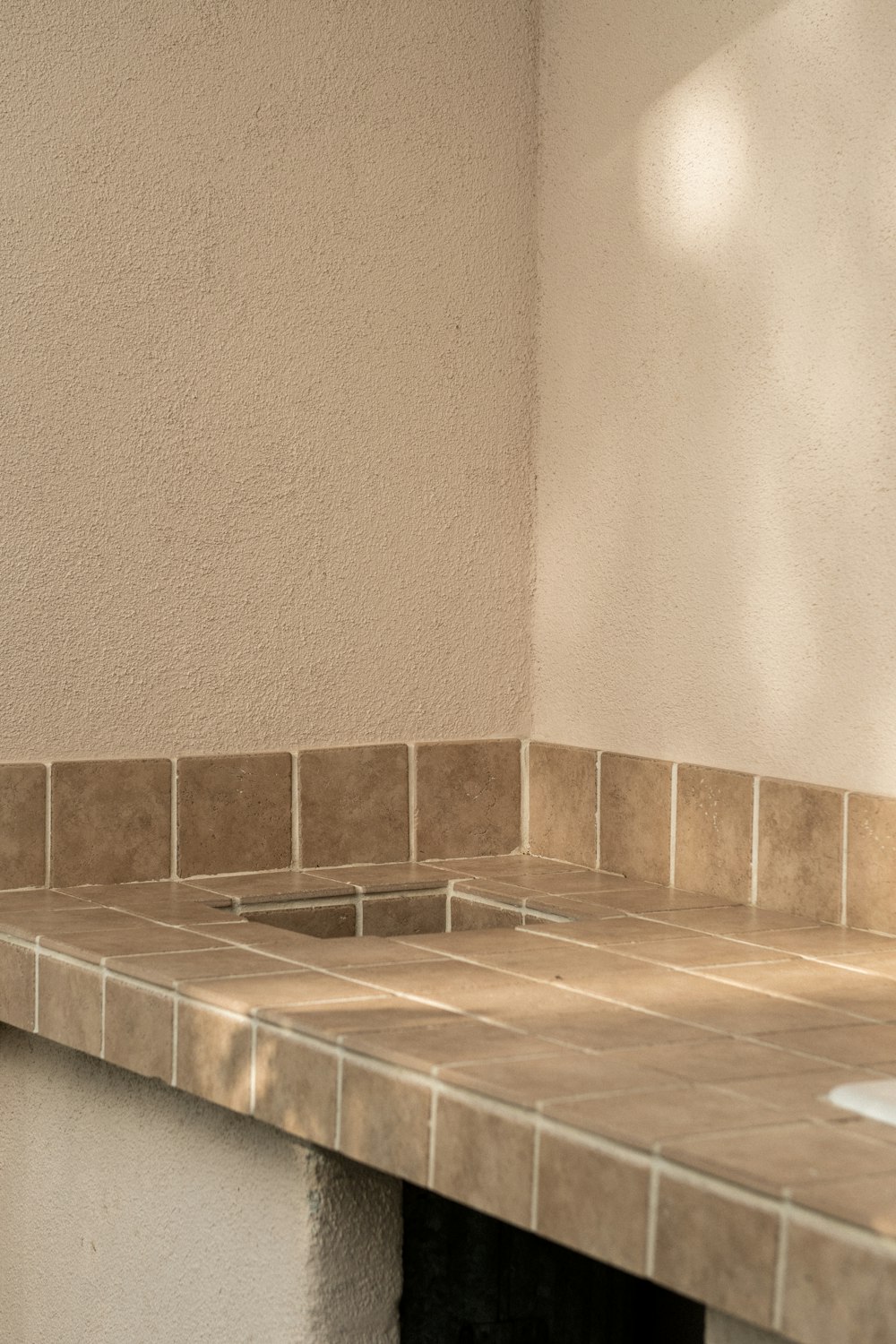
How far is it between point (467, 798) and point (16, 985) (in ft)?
2.71

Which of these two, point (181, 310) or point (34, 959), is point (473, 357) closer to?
point (181, 310)

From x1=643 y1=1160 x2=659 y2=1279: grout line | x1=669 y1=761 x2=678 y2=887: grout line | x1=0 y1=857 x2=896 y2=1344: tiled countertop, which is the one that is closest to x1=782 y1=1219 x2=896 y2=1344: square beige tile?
x1=0 y1=857 x2=896 y2=1344: tiled countertop

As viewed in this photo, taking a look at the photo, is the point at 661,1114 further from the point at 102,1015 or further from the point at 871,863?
the point at 871,863

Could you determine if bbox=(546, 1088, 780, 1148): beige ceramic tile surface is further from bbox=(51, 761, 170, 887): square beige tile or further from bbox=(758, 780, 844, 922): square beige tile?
bbox=(51, 761, 170, 887): square beige tile

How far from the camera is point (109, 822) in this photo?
2260mm

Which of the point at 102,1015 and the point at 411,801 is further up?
Answer: the point at 411,801

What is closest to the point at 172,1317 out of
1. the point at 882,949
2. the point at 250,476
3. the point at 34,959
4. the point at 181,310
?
the point at 34,959

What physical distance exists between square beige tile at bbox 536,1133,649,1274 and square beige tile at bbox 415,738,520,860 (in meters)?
1.29

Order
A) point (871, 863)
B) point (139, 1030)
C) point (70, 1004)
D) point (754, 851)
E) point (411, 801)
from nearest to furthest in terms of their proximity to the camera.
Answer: point (139, 1030)
point (70, 1004)
point (871, 863)
point (754, 851)
point (411, 801)

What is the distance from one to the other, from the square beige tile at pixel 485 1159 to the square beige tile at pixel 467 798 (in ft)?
3.90

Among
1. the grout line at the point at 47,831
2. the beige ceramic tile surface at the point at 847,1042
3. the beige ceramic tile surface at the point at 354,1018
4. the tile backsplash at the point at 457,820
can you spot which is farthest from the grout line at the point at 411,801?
the beige ceramic tile surface at the point at 847,1042

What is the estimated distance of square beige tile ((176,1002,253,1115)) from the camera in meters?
1.57

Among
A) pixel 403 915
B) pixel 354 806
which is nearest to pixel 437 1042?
pixel 403 915

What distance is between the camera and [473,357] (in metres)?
2.55
